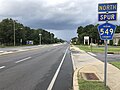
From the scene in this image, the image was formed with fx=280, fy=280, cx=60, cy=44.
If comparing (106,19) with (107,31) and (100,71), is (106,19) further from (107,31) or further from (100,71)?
(100,71)

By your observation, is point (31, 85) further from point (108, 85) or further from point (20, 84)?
point (108, 85)

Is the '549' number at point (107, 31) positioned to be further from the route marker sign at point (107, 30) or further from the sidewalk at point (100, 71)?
the sidewalk at point (100, 71)

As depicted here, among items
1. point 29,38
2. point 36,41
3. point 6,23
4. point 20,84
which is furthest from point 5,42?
point 20,84

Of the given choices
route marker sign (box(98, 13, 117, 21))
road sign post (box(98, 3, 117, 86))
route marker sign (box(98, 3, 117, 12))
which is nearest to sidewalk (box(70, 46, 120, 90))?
road sign post (box(98, 3, 117, 86))

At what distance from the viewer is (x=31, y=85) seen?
1090 centimetres

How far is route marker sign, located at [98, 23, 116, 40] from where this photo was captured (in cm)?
1019

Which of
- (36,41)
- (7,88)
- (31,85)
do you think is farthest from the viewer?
(36,41)

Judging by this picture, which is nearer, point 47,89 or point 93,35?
point 47,89

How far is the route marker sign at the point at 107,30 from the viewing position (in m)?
10.2

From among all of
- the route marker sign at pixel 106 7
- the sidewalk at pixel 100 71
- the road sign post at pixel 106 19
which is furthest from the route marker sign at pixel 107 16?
the sidewalk at pixel 100 71

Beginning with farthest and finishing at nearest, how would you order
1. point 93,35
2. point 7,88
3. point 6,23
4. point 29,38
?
1. point 29,38
2. point 93,35
3. point 6,23
4. point 7,88

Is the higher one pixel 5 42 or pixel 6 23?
pixel 6 23

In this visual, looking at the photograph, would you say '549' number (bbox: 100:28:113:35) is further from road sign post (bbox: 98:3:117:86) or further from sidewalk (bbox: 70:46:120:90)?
sidewalk (bbox: 70:46:120:90)

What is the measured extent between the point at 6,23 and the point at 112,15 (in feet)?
315
